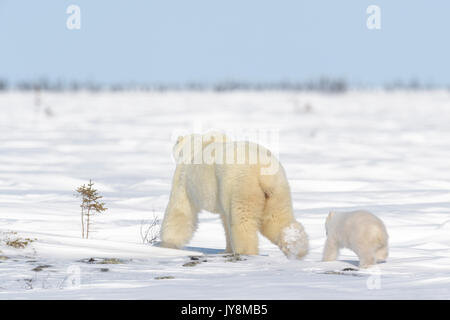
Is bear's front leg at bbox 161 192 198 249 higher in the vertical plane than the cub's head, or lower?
lower

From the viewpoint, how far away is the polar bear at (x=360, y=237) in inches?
213

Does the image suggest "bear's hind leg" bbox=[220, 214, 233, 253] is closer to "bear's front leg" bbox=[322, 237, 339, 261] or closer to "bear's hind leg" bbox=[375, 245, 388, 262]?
"bear's front leg" bbox=[322, 237, 339, 261]

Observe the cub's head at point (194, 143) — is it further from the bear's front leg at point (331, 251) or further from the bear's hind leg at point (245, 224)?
the bear's front leg at point (331, 251)

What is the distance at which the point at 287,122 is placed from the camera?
28.7 metres

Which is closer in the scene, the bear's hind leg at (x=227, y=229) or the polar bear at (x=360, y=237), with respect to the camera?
the polar bear at (x=360, y=237)

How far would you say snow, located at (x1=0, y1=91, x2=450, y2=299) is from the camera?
4375mm

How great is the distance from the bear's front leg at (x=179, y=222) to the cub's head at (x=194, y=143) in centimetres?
35

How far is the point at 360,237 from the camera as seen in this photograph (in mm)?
5445

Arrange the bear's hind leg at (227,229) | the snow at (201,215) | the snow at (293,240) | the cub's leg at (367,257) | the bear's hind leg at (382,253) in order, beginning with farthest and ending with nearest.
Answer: the bear's hind leg at (227,229)
the snow at (293,240)
the bear's hind leg at (382,253)
the cub's leg at (367,257)
the snow at (201,215)

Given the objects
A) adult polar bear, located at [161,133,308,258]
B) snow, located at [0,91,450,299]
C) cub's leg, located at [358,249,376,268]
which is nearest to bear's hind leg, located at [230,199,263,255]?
adult polar bear, located at [161,133,308,258]

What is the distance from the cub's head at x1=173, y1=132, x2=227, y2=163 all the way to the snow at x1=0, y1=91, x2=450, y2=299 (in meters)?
0.86

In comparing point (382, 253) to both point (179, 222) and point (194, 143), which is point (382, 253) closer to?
point (179, 222)

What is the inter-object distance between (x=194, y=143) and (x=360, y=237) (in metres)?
1.97

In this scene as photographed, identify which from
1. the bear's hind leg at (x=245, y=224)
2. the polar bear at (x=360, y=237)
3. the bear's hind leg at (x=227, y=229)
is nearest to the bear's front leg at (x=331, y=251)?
the polar bear at (x=360, y=237)
